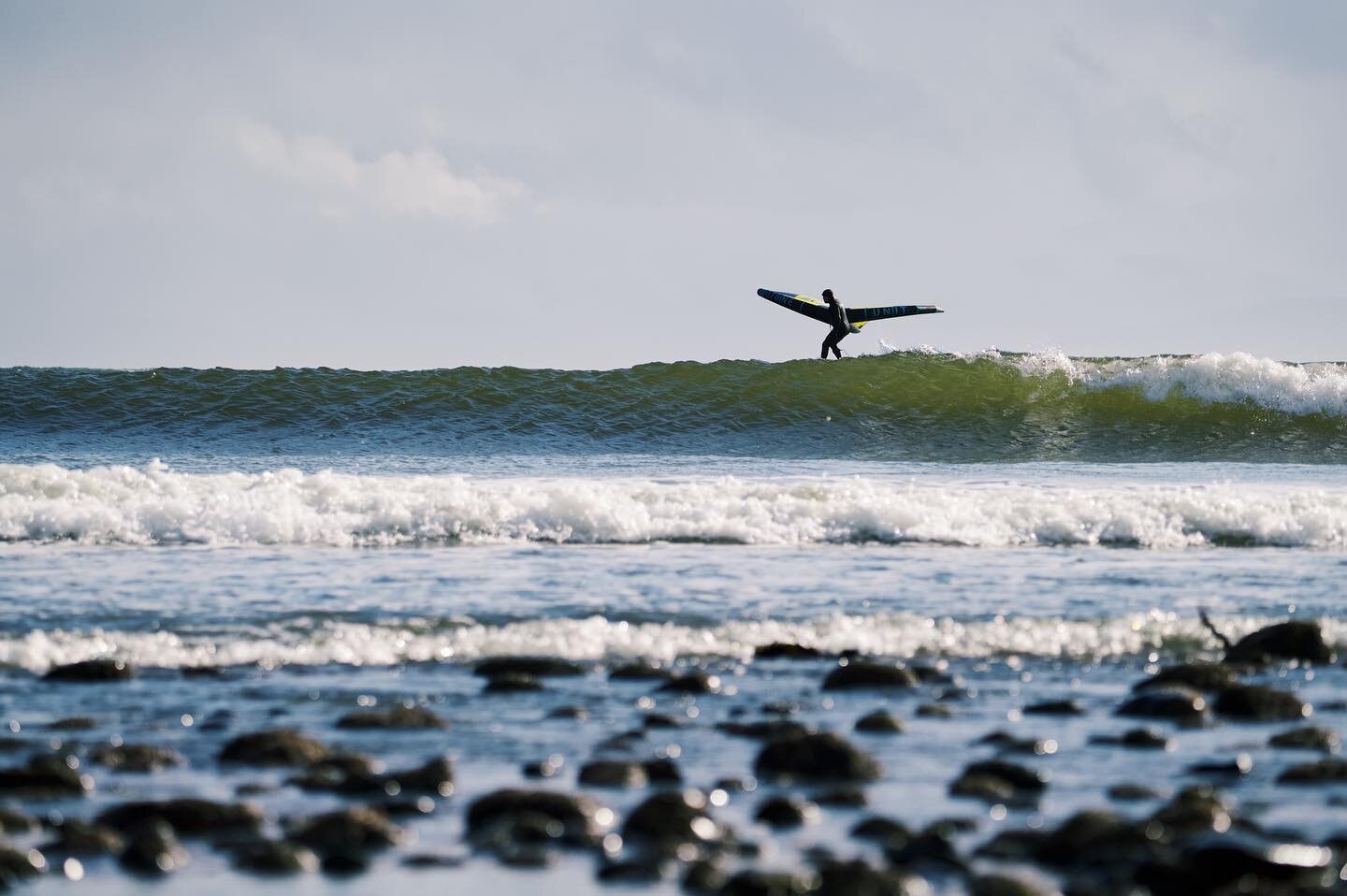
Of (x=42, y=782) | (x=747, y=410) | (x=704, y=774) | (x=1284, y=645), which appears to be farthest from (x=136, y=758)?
(x=747, y=410)

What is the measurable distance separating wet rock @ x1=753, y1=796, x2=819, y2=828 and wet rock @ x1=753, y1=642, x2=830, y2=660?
2.95m

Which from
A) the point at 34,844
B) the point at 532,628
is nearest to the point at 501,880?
the point at 34,844

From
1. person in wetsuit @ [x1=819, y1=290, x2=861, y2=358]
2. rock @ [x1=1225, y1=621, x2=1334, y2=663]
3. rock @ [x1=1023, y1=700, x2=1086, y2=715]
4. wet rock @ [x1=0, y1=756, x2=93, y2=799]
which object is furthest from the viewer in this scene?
person in wetsuit @ [x1=819, y1=290, x2=861, y2=358]

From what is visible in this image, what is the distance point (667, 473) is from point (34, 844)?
56.2ft

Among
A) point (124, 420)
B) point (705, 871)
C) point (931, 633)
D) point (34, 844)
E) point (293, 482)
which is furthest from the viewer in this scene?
point (124, 420)

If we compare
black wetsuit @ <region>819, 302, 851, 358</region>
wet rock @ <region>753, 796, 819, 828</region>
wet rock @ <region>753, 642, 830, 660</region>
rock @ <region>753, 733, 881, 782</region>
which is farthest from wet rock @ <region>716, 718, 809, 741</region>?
black wetsuit @ <region>819, 302, 851, 358</region>

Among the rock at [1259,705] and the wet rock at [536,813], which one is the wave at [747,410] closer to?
the rock at [1259,705]

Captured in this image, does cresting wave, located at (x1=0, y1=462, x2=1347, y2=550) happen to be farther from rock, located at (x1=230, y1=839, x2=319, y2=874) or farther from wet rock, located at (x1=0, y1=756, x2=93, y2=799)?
rock, located at (x1=230, y1=839, x2=319, y2=874)

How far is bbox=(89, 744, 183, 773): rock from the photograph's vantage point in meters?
5.59

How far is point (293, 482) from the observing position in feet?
53.4

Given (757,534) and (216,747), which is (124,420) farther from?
(216,747)

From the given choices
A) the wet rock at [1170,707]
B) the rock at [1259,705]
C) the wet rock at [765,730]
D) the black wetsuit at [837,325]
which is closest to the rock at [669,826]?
the wet rock at [765,730]

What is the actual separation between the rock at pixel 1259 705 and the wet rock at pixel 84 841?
4583 millimetres

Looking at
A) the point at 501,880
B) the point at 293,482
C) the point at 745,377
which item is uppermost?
the point at 745,377
